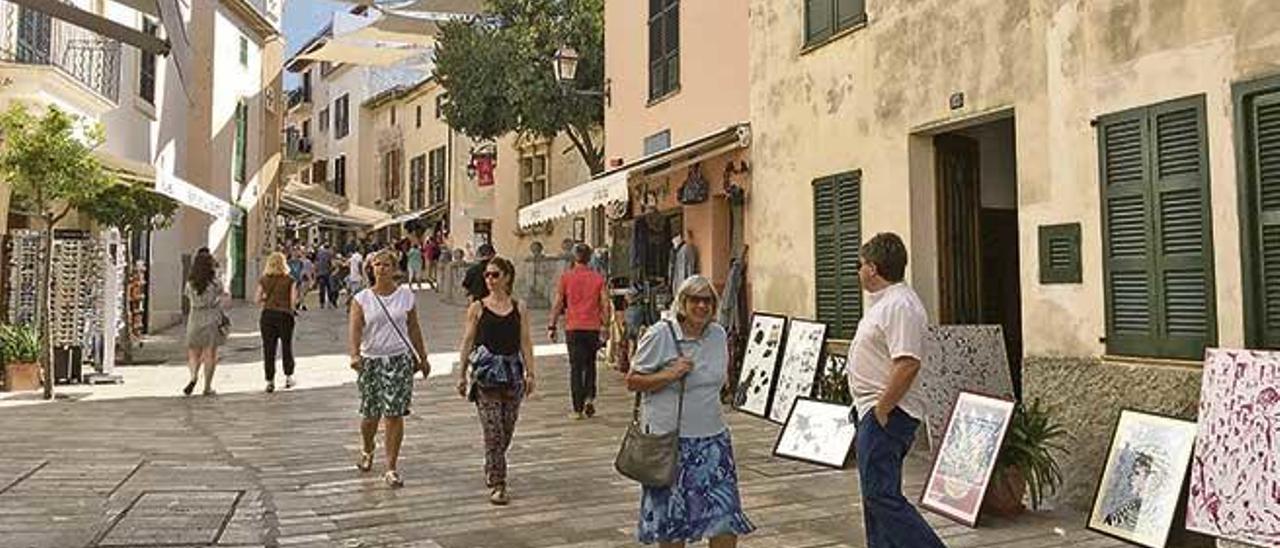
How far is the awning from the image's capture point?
11.8 meters

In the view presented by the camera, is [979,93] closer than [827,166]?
Yes

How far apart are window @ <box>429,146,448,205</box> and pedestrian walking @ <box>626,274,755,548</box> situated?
123 ft

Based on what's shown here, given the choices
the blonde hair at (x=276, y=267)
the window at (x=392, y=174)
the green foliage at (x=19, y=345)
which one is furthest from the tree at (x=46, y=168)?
the window at (x=392, y=174)

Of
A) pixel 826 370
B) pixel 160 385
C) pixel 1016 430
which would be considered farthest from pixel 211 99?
pixel 1016 430

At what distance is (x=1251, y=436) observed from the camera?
5.33 m

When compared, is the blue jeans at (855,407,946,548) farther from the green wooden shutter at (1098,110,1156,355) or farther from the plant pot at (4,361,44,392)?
the plant pot at (4,361,44,392)

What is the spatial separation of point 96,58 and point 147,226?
2.73 m

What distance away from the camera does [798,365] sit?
10.2 meters

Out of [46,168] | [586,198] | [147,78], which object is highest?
[147,78]

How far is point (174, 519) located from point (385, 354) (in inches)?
70.8

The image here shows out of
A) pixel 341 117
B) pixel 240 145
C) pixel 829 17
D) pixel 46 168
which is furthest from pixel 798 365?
pixel 341 117

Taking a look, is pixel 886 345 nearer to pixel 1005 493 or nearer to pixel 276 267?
pixel 1005 493

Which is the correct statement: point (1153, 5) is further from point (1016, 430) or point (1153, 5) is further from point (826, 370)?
point (826, 370)

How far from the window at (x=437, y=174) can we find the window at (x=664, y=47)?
27.3m
